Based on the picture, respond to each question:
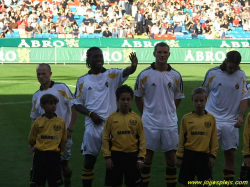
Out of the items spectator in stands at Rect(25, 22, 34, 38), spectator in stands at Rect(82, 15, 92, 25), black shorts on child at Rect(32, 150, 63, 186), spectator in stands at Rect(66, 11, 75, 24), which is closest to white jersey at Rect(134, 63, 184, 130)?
black shorts on child at Rect(32, 150, 63, 186)

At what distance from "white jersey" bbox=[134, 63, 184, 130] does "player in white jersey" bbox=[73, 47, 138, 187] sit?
41 cm

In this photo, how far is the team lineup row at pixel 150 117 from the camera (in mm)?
6207

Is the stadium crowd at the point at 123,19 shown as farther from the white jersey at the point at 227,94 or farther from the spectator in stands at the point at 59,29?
the white jersey at the point at 227,94

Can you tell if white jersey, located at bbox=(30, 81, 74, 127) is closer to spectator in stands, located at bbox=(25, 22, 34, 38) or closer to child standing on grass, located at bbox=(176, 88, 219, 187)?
child standing on grass, located at bbox=(176, 88, 219, 187)

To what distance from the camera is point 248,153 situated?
6.30 meters

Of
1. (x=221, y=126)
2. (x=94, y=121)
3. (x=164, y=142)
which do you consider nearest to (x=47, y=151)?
(x=94, y=121)

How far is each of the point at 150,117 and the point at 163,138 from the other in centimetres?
36

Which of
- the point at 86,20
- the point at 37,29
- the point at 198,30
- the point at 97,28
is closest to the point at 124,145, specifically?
the point at 37,29

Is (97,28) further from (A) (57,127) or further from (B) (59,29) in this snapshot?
(A) (57,127)

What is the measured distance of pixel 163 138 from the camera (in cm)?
691

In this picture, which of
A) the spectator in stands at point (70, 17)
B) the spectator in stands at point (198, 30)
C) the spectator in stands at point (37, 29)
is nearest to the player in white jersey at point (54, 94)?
the spectator in stands at point (37, 29)

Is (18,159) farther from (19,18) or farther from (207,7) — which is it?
(207,7)

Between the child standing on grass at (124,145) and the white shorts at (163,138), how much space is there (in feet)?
2.35

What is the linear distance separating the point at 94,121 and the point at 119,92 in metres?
0.66
